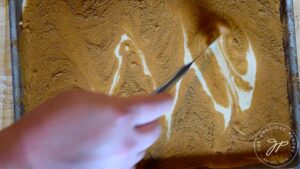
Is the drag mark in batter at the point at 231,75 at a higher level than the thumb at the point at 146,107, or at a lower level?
lower

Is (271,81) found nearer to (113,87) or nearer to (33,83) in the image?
(113,87)

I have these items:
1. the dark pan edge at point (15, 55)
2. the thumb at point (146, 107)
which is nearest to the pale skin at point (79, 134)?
the thumb at point (146, 107)

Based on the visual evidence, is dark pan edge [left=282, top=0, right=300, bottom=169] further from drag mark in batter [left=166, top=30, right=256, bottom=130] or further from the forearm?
the forearm

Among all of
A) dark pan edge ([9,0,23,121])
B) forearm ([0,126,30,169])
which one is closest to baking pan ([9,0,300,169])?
dark pan edge ([9,0,23,121])

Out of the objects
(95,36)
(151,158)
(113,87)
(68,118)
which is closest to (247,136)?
(151,158)

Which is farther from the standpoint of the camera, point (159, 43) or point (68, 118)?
point (159, 43)

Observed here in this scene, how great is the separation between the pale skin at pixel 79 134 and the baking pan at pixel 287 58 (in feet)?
1.39

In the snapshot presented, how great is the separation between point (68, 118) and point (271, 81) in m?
0.61

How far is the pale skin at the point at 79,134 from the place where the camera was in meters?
0.45

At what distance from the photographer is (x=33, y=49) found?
889mm

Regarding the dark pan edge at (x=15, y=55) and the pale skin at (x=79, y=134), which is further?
the dark pan edge at (x=15, y=55)

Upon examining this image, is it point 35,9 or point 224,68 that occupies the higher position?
point 35,9

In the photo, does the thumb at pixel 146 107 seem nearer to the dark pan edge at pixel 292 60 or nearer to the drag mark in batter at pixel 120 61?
the drag mark in batter at pixel 120 61

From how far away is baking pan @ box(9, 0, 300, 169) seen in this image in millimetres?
867
